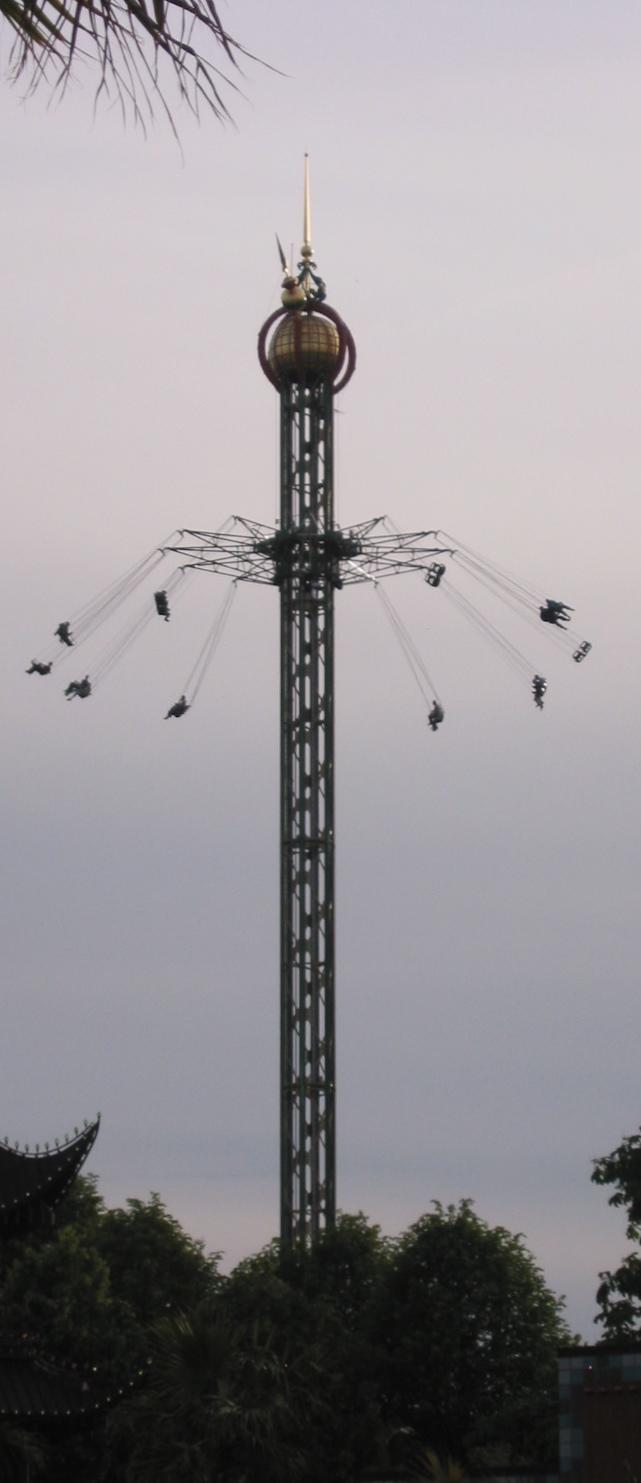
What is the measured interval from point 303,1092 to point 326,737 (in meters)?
12.6

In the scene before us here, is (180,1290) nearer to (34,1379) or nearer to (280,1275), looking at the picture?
(280,1275)

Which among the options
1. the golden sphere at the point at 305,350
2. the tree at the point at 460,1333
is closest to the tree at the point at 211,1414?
the tree at the point at 460,1333

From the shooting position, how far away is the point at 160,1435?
143 ft

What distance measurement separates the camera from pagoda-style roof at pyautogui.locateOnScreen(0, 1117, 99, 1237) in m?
57.8

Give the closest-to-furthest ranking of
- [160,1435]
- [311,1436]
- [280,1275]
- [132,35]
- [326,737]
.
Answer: [132,35]
[160,1435]
[311,1436]
[280,1275]
[326,737]

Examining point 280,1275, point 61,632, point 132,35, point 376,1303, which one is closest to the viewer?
point 132,35

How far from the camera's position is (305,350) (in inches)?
3597

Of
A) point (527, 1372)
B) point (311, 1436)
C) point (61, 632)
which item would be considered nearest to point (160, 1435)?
point (311, 1436)

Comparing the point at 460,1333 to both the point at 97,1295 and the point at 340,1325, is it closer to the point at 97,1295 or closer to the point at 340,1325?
the point at 340,1325

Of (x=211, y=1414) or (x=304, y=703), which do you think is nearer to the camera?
(x=211, y=1414)

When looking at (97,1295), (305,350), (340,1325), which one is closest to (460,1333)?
(340,1325)

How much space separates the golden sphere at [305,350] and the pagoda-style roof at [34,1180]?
39658 mm

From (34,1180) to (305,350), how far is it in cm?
4167

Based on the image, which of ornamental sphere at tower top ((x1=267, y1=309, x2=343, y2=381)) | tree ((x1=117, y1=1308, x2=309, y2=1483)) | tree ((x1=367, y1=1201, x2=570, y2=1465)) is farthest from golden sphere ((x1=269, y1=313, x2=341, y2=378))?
tree ((x1=117, y1=1308, x2=309, y2=1483))
